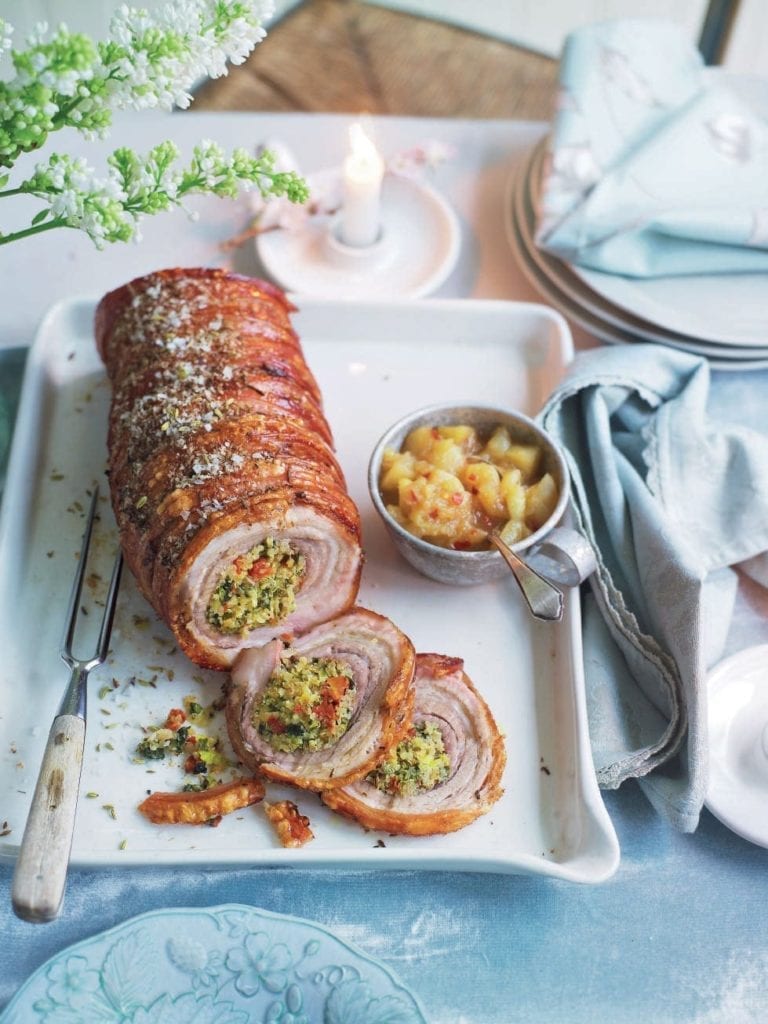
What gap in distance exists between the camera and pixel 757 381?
256 cm

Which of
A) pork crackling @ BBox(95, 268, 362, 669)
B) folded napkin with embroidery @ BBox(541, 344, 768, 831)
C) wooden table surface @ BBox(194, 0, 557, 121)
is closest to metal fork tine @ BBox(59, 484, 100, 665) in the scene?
pork crackling @ BBox(95, 268, 362, 669)

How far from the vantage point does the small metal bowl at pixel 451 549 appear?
2006mm

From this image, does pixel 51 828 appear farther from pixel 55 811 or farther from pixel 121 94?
pixel 121 94

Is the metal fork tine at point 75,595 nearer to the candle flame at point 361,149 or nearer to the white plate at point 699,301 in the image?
the candle flame at point 361,149

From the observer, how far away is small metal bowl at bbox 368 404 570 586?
201cm

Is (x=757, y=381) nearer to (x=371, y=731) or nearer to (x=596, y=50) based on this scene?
(x=596, y=50)

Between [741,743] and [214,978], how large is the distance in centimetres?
103

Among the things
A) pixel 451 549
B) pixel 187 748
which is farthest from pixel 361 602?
pixel 187 748

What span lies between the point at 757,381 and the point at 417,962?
1.64m

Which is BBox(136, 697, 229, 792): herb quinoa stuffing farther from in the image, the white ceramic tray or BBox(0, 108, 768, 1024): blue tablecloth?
BBox(0, 108, 768, 1024): blue tablecloth

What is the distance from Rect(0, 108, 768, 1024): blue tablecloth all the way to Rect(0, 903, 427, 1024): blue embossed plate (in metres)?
0.12

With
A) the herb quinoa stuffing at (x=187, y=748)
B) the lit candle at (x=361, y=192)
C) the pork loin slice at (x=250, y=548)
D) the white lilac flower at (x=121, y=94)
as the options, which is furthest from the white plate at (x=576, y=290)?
the herb quinoa stuffing at (x=187, y=748)

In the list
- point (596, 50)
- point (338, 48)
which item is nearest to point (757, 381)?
point (596, 50)

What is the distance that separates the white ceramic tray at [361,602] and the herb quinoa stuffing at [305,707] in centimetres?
10
